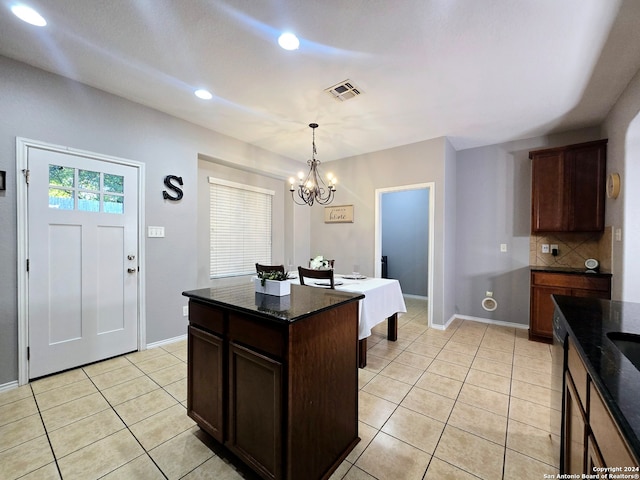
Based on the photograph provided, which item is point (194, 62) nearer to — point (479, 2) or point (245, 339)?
point (479, 2)

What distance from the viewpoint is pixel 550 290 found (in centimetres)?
A: 323

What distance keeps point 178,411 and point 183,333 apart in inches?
60.6

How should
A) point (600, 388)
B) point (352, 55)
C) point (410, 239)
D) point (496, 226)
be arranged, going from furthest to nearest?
point (410, 239) < point (496, 226) < point (352, 55) < point (600, 388)

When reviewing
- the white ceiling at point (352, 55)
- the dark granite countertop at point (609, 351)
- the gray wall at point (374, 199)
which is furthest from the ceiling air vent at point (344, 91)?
the dark granite countertop at point (609, 351)

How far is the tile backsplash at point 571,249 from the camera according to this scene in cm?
327

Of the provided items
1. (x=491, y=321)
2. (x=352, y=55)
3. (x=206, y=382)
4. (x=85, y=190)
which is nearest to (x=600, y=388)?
(x=206, y=382)

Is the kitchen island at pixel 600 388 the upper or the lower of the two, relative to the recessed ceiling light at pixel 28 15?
lower

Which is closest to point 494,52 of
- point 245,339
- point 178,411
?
point 245,339

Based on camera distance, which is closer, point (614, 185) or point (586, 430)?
point (586, 430)

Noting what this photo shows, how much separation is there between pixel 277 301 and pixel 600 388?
4.17 feet

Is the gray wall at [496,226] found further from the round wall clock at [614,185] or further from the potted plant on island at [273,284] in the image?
the potted plant on island at [273,284]

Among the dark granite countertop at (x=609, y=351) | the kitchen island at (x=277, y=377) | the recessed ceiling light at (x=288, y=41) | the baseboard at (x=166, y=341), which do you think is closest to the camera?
the dark granite countertop at (x=609, y=351)

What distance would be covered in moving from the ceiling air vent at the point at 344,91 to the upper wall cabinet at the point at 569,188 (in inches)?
105

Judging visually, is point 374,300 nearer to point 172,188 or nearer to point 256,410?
point 256,410
